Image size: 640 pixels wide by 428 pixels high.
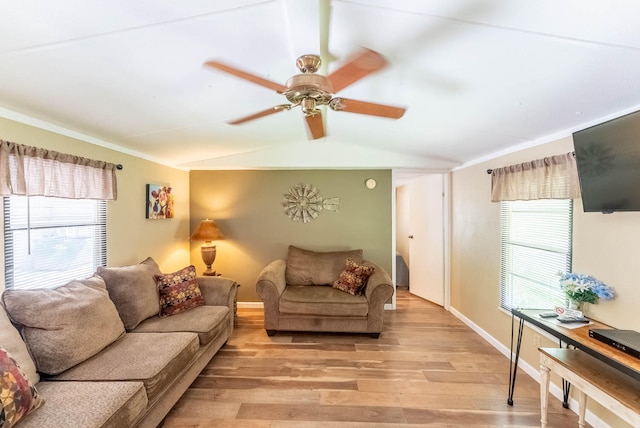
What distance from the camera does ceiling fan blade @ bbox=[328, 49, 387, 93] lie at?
1.29m

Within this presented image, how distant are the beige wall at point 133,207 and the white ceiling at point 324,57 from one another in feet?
0.36

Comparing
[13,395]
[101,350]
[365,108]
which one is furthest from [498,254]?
[13,395]

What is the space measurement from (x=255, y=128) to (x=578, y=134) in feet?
8.96

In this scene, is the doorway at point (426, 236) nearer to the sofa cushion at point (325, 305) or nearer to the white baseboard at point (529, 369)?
the white baseboard at point (529, 369)

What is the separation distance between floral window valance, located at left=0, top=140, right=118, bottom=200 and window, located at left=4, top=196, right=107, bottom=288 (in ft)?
0.43

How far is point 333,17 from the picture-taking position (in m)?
1.42

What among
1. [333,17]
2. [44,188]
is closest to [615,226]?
[333,17]

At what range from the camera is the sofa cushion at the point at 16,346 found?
1543 mm

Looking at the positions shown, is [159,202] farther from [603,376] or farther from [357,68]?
[603,376]

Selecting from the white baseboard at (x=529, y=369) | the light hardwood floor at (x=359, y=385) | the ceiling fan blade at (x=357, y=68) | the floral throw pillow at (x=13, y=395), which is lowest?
the light hardwood floor at (x=359, y=385)

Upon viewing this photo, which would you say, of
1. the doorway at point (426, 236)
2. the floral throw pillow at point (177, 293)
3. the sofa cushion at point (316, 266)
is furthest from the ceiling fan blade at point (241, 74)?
the doorway at point (426, 236)

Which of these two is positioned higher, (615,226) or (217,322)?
(615,226)

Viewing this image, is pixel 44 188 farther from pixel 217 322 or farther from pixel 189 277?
pixel 217 322

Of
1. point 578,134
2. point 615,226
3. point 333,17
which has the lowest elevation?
point 615,226
